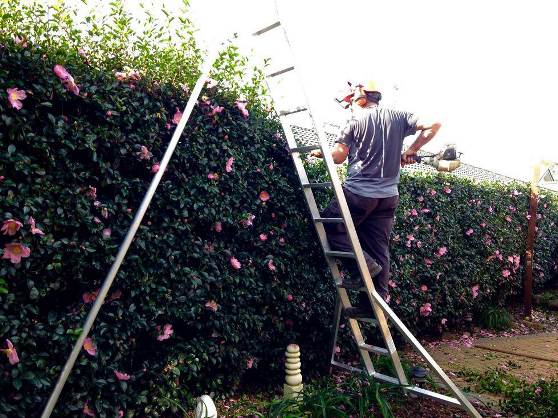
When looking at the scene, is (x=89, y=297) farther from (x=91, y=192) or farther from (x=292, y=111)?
(x=292, y=111)

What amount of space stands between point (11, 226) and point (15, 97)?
58 cm

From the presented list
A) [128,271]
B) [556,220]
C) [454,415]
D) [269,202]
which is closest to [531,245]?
[556,220]

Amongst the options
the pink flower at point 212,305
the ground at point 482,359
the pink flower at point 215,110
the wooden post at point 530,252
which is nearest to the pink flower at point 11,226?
the pink flower at point 212,305

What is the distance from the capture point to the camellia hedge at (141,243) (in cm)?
221

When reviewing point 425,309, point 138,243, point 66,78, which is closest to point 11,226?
point 138,243

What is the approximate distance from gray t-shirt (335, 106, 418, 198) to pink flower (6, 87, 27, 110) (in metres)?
2.01

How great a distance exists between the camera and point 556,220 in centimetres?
847

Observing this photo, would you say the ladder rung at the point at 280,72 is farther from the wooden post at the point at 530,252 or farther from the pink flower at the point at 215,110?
the wooden post at the point at 530,252

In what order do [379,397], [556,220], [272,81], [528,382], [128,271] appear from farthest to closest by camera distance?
[556,220]
[528,382]
[272,81]
[379,397]
[128,271]

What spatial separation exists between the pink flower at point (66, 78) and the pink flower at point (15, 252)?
79 centimetres

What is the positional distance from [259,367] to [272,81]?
2.03m

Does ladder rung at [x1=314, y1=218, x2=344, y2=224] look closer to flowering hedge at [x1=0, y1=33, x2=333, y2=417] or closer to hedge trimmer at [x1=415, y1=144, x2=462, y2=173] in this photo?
flowering hedge at [x1=0, y1=33, x2=333, y2=417]

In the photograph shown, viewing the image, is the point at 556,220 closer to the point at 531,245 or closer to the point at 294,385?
the point at 531,245

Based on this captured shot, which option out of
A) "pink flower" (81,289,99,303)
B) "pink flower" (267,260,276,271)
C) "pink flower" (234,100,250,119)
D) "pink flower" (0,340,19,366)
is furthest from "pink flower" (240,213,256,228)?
"pink flower" (0,340,19,366)
